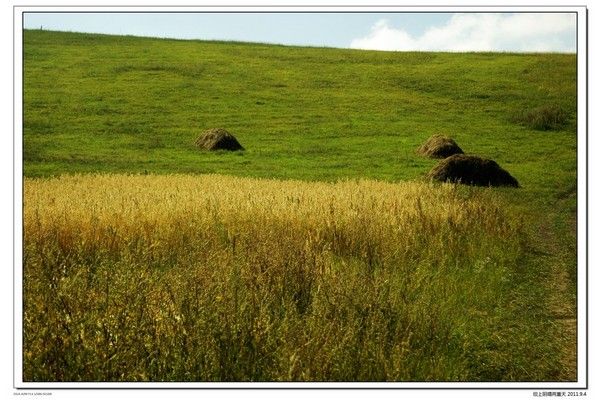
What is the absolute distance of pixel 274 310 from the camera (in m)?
7.43

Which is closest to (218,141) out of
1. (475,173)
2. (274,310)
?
(475,173)

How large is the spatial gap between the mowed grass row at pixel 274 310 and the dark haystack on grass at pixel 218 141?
24261 millimetres

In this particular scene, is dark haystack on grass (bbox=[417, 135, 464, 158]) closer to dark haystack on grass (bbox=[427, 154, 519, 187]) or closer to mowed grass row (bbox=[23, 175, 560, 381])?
dark haystack on grass (bbox=[427, 154, 519, 187])

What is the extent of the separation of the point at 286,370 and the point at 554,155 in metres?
30.9

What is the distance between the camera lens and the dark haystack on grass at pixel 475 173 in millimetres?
25703

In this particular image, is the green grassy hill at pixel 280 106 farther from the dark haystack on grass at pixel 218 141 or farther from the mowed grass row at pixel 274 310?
the mowed grass row at pixel 274 310

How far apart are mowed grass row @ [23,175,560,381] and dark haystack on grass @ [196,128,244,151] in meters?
24.3

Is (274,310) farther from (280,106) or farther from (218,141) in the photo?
(280,106)

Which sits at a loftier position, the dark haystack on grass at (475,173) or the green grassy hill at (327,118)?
the green grassy hill at (327,118)

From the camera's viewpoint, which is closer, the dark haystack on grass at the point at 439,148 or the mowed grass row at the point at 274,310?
the mowed grass row at the point at 274,310

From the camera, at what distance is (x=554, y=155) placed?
3381 centimetres

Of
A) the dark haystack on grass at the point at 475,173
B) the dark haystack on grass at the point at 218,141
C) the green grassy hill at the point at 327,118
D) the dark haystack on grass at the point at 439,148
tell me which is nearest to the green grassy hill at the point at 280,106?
the green grassy hill at the point at 327,118
